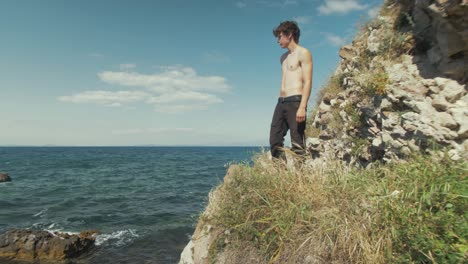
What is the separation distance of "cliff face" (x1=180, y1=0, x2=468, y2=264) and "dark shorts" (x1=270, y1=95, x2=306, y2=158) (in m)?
0.64

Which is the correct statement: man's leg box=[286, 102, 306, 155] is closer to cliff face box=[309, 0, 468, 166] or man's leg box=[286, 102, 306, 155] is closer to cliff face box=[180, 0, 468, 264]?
cliff face box=[180, 0, 468, 264]

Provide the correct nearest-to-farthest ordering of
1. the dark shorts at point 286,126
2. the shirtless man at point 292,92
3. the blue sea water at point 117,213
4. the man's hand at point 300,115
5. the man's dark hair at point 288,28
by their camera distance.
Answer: the man's hand at point 300,115
the shirtless man at point 292,92
the dark shorts at point 286,126
the man's dark hair at point 288,28
the blue sea water at point 117,213

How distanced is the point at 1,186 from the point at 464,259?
115ft

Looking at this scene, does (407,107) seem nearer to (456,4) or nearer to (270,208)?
(456,4)

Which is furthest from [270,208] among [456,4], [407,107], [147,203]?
[147,203]

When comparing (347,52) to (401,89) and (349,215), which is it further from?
(349,215)

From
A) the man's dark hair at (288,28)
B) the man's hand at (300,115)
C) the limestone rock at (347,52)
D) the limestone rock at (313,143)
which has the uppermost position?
the limestone rock at (347,52)

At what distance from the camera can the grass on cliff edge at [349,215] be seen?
3018 millimetres

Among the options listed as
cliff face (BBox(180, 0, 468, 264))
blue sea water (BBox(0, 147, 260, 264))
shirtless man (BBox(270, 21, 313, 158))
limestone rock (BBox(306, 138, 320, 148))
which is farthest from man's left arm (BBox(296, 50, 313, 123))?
limestone rock (BBox(306, 138, 320, 148))

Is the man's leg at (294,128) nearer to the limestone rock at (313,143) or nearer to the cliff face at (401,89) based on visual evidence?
the cliff face at (401,89)

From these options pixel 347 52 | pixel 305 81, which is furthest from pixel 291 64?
pixel 347 52

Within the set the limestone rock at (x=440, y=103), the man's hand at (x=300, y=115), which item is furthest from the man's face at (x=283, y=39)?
the limestone rock at (x=440, y=103)

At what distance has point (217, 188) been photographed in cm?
571

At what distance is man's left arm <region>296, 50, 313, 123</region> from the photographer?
5.73 meters
